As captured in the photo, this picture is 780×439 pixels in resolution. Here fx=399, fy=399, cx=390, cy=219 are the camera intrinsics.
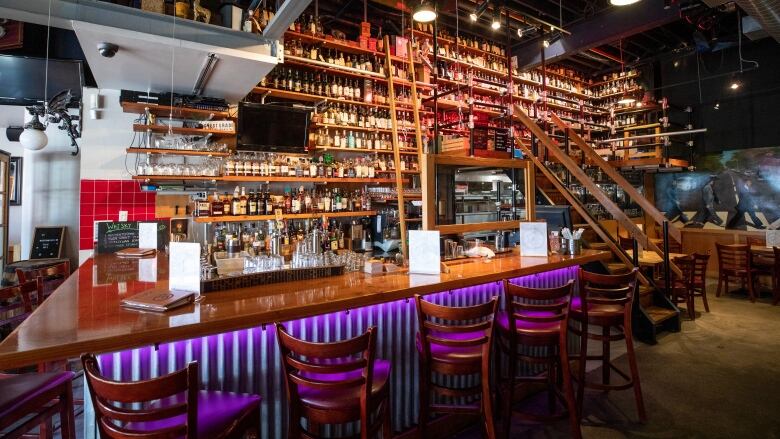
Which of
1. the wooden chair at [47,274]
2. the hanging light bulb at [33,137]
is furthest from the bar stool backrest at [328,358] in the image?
the hanging light bulb at [33,137]

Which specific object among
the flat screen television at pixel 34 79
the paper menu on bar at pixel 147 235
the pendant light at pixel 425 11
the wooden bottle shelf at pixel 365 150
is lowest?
the paper menu on bar at pixel 147 235

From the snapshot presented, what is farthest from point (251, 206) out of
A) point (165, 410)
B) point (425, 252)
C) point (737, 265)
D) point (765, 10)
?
point (737, 265)

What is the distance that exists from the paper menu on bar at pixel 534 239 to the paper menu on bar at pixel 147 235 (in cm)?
363

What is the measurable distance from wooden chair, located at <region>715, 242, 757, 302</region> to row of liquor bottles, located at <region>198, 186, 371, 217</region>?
5.69 meters

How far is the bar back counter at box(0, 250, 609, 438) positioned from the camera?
151cm

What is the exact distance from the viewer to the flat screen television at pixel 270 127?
444 cm

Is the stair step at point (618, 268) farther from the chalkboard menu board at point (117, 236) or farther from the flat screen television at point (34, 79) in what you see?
the flat screen television at point (34, 79)

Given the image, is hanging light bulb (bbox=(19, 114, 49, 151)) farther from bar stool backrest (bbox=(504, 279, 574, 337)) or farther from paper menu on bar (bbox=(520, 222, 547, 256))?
paper menu on bar (bbox=(520, 222, 547, 256))

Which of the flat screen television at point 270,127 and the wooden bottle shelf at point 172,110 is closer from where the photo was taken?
the wooden bottle shelf at point 172,110

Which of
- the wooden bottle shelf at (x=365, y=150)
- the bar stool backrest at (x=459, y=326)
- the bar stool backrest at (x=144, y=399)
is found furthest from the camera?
the wooden bottle shelf at (x=365, y=150)

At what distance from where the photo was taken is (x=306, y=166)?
194 inches

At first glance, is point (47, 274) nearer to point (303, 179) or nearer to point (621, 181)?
point (303, 179)

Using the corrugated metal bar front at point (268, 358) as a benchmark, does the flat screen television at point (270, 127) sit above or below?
above

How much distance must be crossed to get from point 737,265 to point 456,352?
650cm
